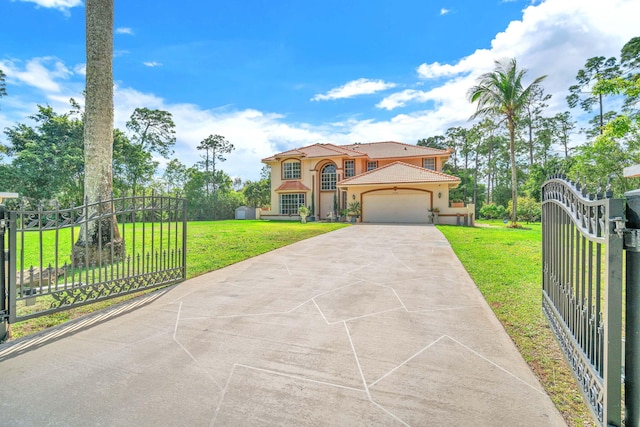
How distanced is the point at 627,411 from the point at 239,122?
3194cm

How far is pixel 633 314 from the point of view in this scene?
1.81 m

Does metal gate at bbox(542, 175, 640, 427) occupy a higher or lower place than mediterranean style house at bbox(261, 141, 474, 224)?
lower

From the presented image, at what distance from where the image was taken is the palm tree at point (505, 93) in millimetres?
19188

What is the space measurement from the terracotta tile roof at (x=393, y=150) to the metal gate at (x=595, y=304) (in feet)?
84.4

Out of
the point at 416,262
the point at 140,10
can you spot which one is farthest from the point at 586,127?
the point at 140,10

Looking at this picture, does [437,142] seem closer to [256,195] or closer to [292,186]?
[292,186]

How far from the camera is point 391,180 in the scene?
72.7 feet

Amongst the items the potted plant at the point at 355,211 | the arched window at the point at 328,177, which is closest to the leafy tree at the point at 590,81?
the potted plant at the point at 355,211

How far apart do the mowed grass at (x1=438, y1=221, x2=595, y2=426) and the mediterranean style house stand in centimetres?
1294

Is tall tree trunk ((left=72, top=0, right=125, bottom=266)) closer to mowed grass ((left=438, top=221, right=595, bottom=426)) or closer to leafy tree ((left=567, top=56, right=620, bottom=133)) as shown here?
mowed grass ((left=438, top=221, right=595, bottom=426))

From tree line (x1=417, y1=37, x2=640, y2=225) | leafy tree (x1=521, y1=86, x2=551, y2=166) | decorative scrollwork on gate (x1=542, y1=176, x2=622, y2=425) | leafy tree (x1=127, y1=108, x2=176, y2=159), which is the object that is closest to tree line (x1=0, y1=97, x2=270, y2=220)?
leafy tree (x1=127, y1=108, x2=176, y2=159)

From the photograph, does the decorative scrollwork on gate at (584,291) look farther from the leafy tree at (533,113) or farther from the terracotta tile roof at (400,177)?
the leafy tree at (533,113)

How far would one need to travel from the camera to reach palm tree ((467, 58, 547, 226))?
1919 centimetres

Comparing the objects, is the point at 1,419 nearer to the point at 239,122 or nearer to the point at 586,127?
the point at 239,122
